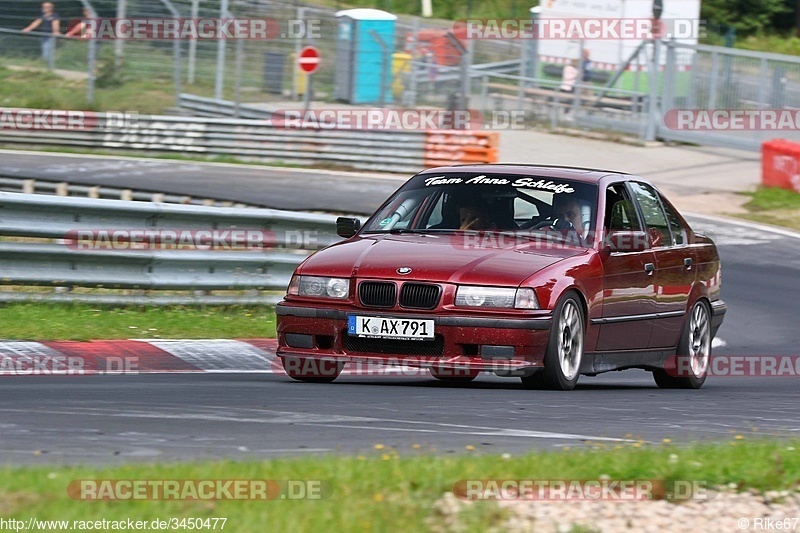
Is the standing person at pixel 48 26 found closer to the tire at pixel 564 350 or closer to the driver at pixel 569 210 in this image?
the driver at pixel 569 210

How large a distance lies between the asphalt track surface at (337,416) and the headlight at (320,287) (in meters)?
0.54

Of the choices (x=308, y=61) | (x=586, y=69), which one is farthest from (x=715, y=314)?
(x=586, y=69)

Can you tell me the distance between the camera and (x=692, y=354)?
10.2 meters

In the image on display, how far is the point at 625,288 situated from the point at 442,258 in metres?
1.49

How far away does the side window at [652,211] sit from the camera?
9.88 meters

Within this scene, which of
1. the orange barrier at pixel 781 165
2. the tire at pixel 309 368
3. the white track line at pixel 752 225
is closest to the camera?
the tire at pixel 309 368

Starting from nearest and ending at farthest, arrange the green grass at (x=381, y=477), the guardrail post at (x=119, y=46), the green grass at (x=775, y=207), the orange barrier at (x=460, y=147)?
the green grass at (x=381, y=477) → the green grass at (x=775, y=207) → the orange barrier at (x=460, y=147) → the guardrail post at (x=119, y=46)

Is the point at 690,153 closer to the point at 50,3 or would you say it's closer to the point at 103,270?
the point at 50,3

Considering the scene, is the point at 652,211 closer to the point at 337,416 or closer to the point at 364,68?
the point at 337,416

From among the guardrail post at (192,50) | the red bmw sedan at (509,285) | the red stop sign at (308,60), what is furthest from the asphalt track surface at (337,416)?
the guardrail post at (192,50)

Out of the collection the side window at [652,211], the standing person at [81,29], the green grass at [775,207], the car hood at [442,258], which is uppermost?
the standing person at [81,29]

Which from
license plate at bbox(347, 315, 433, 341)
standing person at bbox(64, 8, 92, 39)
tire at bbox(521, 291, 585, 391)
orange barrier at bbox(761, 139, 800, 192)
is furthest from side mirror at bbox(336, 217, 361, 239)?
standing person at bbox(64, 8, 92, 39)

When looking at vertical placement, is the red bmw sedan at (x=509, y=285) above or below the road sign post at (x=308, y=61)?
below

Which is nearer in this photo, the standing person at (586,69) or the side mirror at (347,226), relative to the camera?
the side mirror at (347,226)
